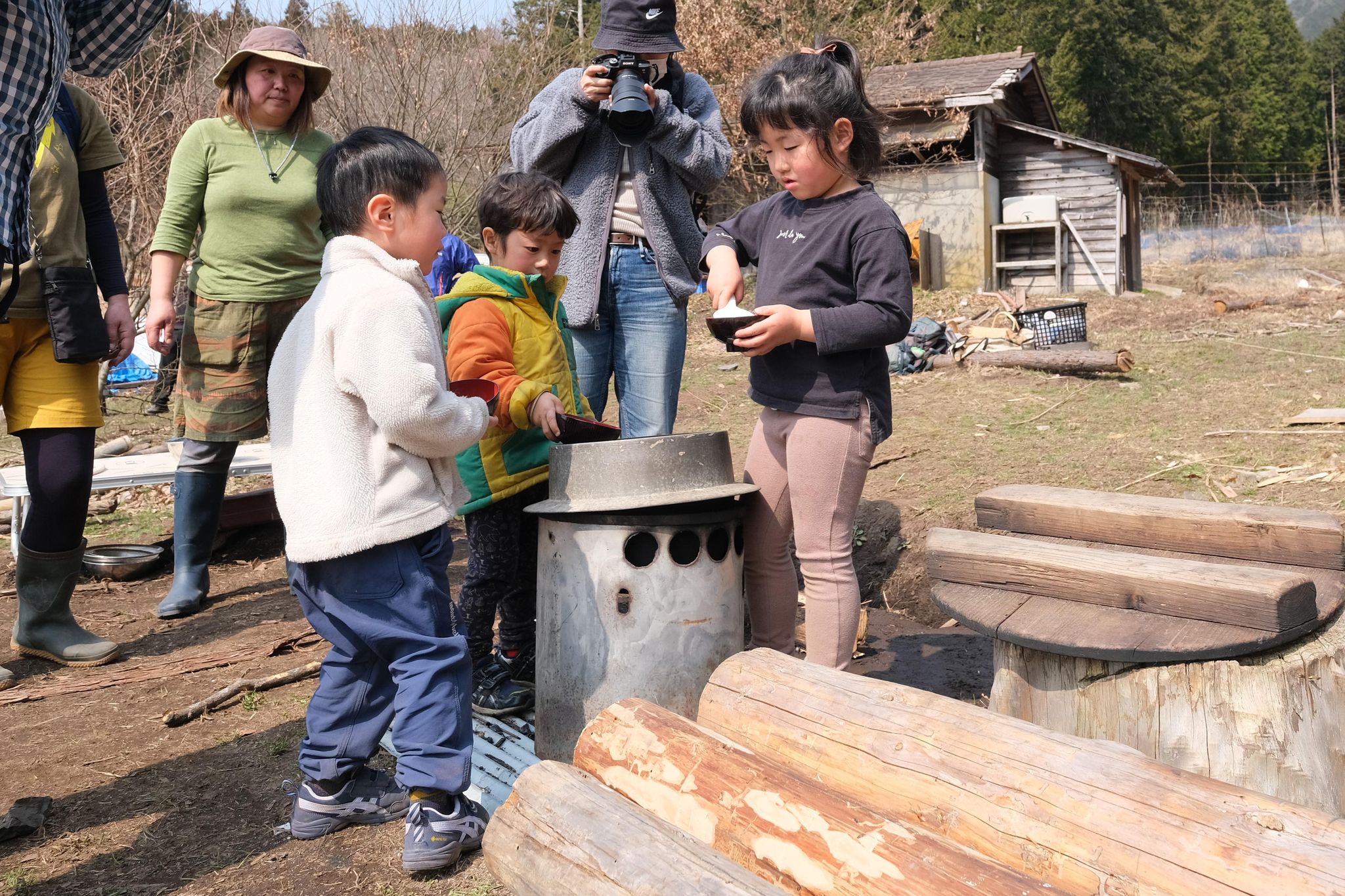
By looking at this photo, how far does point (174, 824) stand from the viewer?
280cm

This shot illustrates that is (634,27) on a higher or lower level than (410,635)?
higher

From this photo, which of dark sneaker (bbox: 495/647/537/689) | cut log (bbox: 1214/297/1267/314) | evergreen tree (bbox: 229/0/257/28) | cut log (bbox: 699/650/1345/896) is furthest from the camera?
cut log (bbox: 1214/297/1267/314)

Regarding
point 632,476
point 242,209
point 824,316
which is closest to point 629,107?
point 824,316

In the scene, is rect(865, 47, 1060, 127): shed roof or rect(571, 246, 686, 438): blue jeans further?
rect(865, 47, 1060, 127): shed roof

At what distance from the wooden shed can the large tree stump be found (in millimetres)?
16942

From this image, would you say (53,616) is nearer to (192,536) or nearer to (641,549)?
(192,536)

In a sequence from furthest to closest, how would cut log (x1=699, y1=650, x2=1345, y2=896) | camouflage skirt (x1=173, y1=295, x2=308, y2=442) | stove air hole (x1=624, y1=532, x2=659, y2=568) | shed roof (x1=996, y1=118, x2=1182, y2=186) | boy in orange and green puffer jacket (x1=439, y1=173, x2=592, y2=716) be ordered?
1. shed roof (x1=996, y1=118, x2=1182, y2=186)
2. camouflage skirt (x1=173, y1=295, x2=308, y2=442)
3. boy in orange and green puffer jacket (x1=439, y1=173, x2=592, y2=716)
4. stove air hole (x1=624, y1=532, x2=659, y2=568)
5. cut log (x1=699, y1=650, x2=1345, y2=896)

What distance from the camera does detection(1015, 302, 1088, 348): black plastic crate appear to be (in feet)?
38.4

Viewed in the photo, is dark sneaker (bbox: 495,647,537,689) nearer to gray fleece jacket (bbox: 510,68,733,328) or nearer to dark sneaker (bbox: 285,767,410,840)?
dark sneaker (bbox: 285,767,410,840)

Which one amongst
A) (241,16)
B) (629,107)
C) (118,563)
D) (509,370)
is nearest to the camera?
(509,370)

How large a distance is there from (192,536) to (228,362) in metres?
0.80

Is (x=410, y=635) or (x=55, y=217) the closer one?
(x=410, y=635)

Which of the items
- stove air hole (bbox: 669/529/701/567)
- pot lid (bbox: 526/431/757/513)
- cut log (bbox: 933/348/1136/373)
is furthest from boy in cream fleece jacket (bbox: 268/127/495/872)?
cut log (bbox: 933/348/1136/373)

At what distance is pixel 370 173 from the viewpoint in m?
2.56
